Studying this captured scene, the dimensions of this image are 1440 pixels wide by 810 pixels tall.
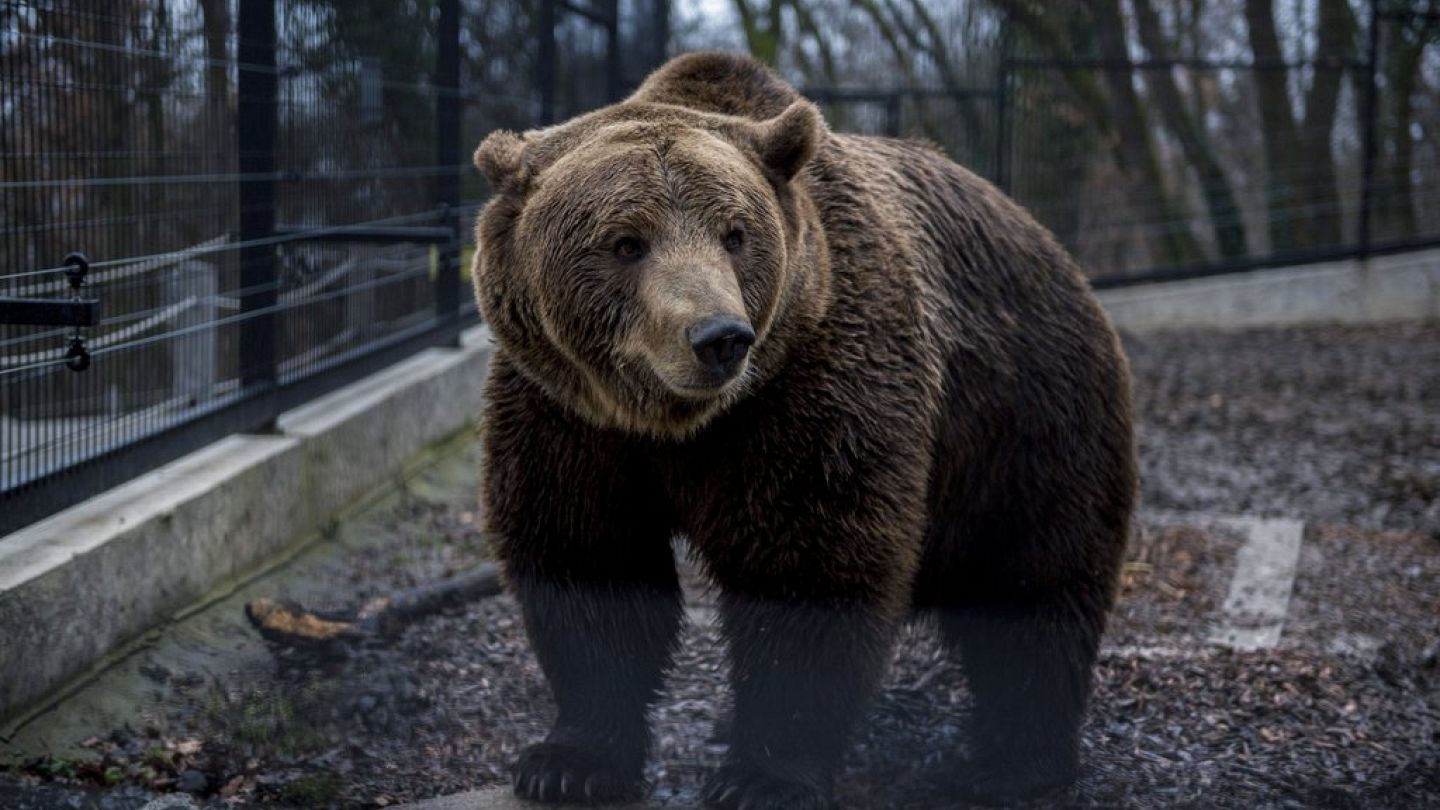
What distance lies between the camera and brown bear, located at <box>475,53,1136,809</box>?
336cm

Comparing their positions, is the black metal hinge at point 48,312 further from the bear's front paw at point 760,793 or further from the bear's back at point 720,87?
the bear's front paw at point 760,793

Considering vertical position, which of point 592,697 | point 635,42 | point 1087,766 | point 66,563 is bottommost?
point 1087,766

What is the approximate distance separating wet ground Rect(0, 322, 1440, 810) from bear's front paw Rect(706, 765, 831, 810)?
25 centimetres

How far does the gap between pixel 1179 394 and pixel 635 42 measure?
5.43 m

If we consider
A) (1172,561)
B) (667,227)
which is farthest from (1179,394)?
(667,227)

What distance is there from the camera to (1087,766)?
4.28m

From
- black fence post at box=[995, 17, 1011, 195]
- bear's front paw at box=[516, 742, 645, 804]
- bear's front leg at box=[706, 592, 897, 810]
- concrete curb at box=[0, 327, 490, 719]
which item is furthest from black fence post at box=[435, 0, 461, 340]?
black fence post at box=[995, 17, 1011, 195]

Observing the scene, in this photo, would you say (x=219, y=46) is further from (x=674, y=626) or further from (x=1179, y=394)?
(x=1179, y=394)

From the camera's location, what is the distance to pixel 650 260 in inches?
131

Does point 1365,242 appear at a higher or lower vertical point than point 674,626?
higher

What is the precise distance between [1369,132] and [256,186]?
11723 mm

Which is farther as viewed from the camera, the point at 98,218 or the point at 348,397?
the point at 348,397

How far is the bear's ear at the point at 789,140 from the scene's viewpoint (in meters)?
3.55

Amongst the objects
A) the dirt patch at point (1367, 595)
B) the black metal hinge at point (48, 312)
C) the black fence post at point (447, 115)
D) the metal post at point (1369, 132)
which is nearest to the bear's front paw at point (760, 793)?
the black metal hinge at point (48, 312)
